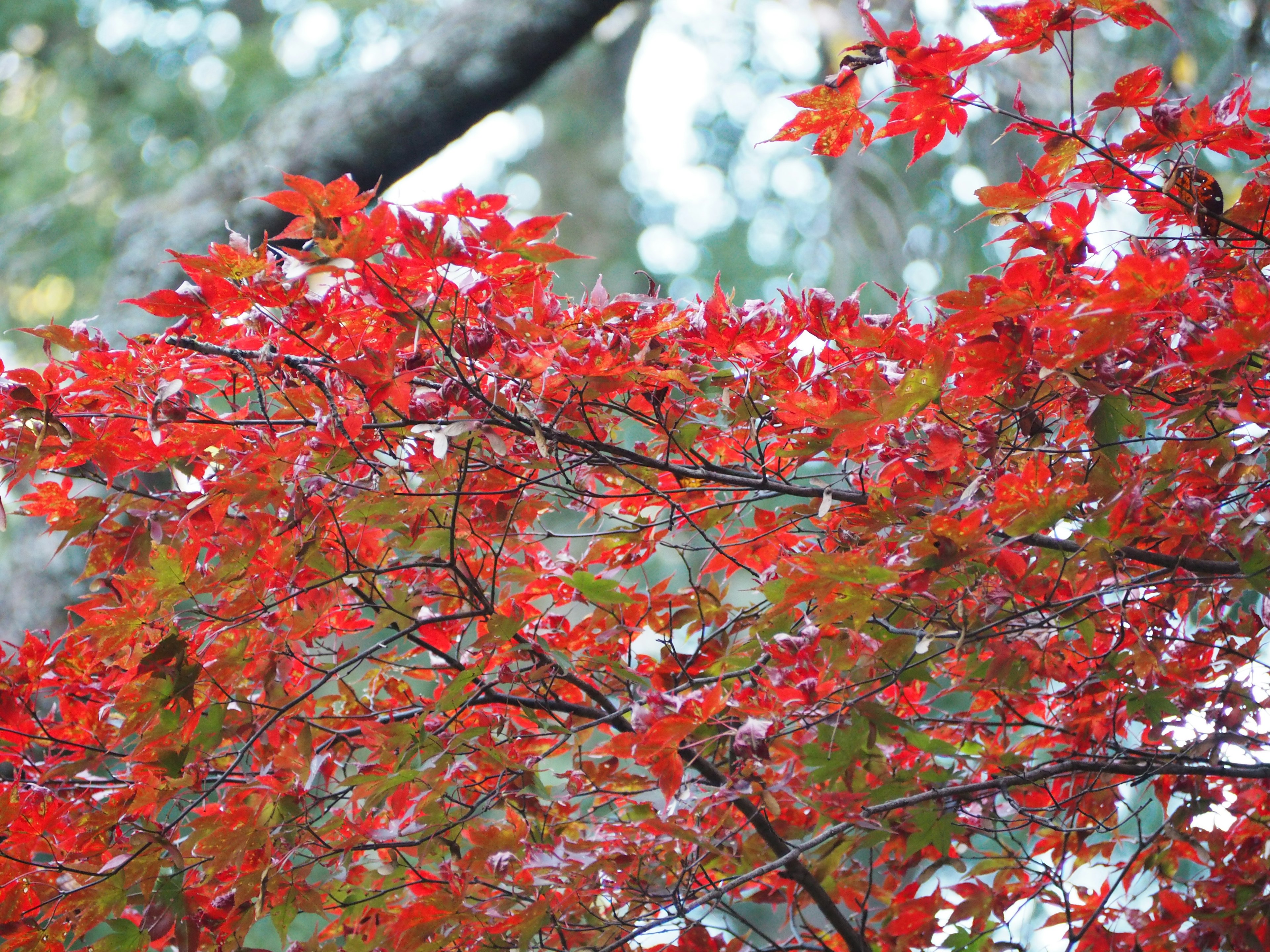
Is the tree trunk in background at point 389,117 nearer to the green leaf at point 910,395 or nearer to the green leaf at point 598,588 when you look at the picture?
the green leaf at point 598,588

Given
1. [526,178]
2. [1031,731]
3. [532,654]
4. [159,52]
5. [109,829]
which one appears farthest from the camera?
[526,178]

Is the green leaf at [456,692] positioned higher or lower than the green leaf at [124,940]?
higher

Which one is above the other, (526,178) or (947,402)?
(526,178)

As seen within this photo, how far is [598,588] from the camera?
102cm

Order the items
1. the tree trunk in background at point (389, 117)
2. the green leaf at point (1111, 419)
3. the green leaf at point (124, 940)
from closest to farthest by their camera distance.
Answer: the green leaf at point (1111, 419)
the green leaf at point (124, 940)
the tree trunk in background at point (389, 117)

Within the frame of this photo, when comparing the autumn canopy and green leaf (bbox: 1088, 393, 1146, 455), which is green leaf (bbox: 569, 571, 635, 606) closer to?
the autumn canopy

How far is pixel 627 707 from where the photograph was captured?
112 centimetres

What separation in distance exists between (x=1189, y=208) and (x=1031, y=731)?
93cm

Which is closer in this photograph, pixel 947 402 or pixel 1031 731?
pixel 947 402

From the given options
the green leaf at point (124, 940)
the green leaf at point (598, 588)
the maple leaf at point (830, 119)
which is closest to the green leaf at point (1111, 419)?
the maple leaf at point (830, 119)

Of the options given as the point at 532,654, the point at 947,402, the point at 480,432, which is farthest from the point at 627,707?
the point at 947,402

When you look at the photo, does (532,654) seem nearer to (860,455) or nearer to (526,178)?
(860,455)

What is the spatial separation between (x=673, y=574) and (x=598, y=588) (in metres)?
0.11

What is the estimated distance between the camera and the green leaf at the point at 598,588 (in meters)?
0.98
